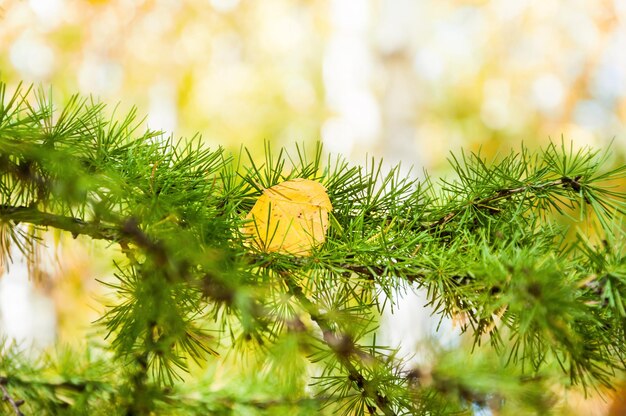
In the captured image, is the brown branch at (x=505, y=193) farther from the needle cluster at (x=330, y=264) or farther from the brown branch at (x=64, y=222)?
the brown branch at (x=64, y=222)

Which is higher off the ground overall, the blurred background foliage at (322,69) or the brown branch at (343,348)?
the blurred background foliage at (322,69)

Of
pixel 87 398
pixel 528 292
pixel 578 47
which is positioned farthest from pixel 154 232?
pixel 578 47

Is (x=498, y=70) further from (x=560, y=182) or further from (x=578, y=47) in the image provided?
(x=560, y=182)

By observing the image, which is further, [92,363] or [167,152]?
[92,363]

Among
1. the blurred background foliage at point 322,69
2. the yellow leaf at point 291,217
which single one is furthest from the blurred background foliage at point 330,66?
the yellow leaf at point 291,217

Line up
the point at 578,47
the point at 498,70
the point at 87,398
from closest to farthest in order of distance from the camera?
the point at 87,398 → the point at 578,47 → the point at 498,70
